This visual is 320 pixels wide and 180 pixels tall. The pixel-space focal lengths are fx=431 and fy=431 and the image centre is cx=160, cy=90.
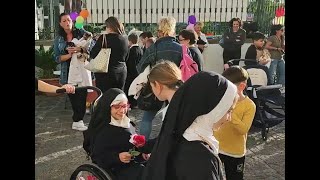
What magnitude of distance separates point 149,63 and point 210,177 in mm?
2551

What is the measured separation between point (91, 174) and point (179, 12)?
8.14m

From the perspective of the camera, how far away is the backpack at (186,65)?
459cm

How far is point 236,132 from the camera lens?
3396mm

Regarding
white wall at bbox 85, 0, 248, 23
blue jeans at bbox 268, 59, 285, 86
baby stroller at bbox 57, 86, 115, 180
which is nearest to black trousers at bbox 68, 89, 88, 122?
baby stroller at bbox 57, 86, 115, 180

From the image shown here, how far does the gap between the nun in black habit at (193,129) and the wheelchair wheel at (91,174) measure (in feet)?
3.15

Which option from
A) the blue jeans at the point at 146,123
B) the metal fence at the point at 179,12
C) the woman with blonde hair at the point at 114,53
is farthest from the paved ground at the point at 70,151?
the metal fence at the point at 179,12

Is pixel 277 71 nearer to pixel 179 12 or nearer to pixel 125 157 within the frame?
pixel 179 12

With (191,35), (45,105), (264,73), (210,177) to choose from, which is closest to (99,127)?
(210,177)

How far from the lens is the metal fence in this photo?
10.5 meters

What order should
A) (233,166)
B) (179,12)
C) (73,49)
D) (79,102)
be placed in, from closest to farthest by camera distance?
(233,166) < (73,49) < (79,102) < (179,12)

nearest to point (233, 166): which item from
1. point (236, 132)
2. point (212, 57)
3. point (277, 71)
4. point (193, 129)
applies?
point (236, 132)

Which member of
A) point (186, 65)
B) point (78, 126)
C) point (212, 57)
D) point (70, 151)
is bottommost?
point (70, 151)
